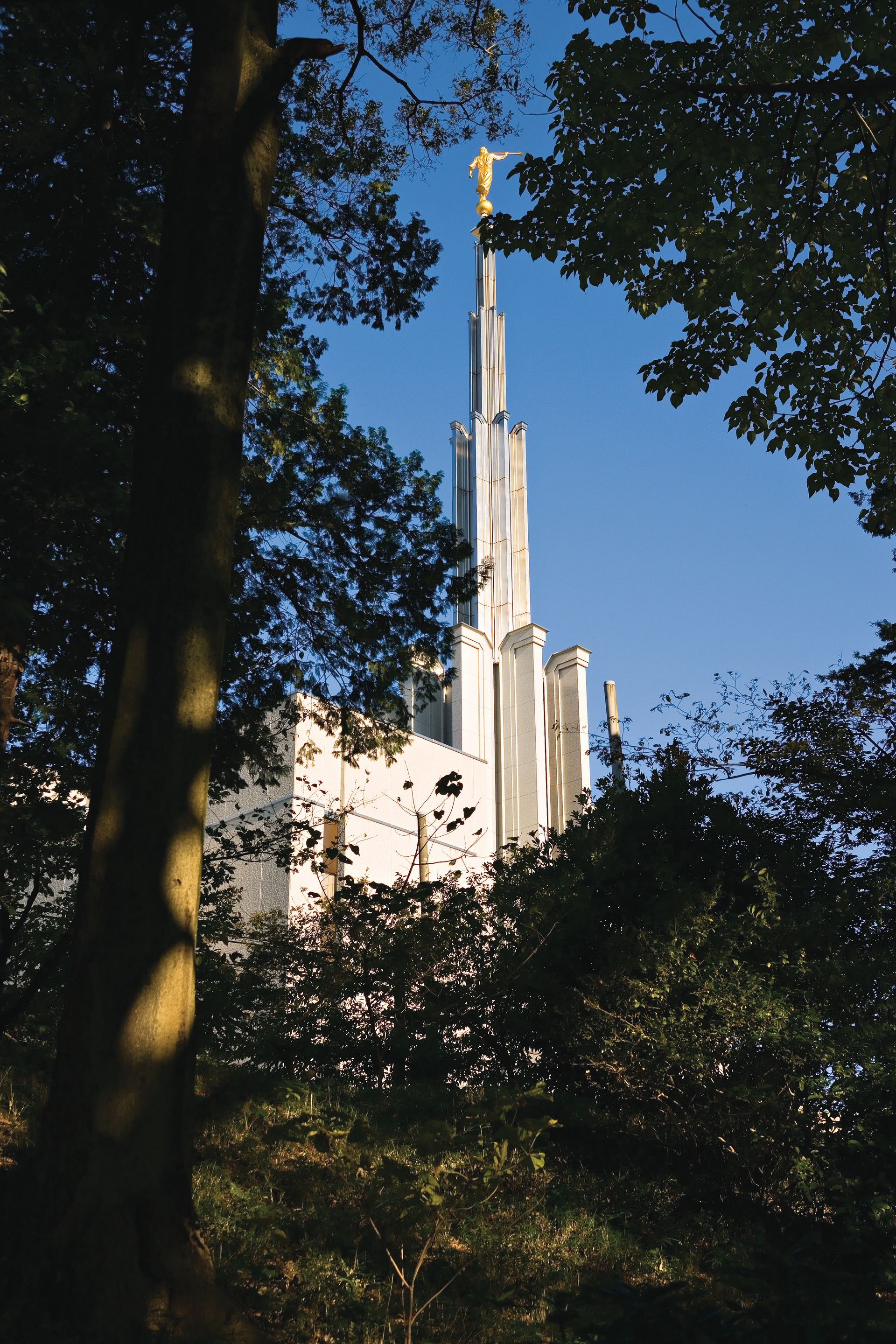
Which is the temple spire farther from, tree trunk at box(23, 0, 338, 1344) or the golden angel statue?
tree trunk at box(23, 0, 338, 1344)

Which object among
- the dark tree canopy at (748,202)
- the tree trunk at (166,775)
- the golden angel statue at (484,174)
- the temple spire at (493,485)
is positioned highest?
the golden angel statue at (484,174)

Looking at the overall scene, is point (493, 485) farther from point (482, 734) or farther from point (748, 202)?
point (748, 202)

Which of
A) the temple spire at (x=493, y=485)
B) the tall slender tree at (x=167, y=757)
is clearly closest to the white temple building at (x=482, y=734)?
the temple spire at (x=493, y=485)

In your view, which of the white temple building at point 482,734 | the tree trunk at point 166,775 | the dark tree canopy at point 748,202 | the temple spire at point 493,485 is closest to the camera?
the tree trunk at point 166,775

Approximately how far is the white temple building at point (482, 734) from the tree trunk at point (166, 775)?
778 cm

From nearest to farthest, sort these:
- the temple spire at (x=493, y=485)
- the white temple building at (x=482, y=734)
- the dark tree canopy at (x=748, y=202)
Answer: the dark tree canopy at (x=748, y=202), the white temple building at (x=482, y=734), the temple spire at (x=493, y=485)

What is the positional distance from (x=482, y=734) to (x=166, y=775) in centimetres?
2283

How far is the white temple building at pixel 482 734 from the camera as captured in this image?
62.8 feet

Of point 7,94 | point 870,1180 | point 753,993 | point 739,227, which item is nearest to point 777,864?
point 753,993

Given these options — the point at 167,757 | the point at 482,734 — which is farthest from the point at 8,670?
the point at 482,734

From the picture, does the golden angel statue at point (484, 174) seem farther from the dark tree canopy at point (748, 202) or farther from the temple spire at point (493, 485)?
the dark tree canopy at point (748, 202)

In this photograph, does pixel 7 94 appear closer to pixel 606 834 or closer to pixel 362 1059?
pixel 606 834

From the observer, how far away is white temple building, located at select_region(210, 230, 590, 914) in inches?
754

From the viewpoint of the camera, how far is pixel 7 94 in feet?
24.6
